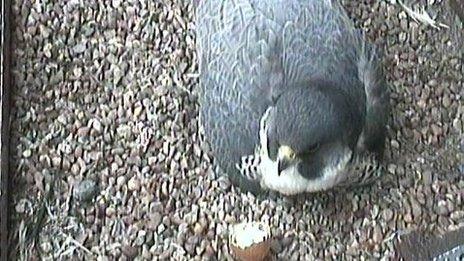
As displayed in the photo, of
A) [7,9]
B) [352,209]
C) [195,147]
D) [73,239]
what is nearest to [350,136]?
[352,209]

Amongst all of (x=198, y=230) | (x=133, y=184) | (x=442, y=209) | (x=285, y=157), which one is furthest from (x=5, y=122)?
(x=442, y=209)

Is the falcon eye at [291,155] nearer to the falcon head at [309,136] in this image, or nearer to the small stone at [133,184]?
the falcon head at [309,136]

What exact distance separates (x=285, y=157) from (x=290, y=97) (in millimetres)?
108

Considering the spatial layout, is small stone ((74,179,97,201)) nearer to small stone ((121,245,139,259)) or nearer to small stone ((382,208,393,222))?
small stone ((121,245,139,259))

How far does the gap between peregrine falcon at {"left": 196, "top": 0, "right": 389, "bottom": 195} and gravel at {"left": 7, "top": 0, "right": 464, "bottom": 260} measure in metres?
0.06

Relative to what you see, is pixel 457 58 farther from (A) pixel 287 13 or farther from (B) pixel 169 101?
(B) pixel 169 101

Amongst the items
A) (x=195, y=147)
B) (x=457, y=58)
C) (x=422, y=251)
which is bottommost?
(x=422, y=251)

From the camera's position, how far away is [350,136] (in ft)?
6.08

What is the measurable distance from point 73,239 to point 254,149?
1.28ft

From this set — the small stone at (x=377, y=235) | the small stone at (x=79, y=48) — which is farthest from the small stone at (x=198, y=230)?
the small stone at (x=79, y=48)

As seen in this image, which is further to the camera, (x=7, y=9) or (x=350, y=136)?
(x=7, y=9)

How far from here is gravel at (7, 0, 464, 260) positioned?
1934 millimetres

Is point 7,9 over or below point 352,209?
over

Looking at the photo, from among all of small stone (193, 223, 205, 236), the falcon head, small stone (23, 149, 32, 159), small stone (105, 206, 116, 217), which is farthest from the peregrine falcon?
small stone (23, 149, 32, 159)
